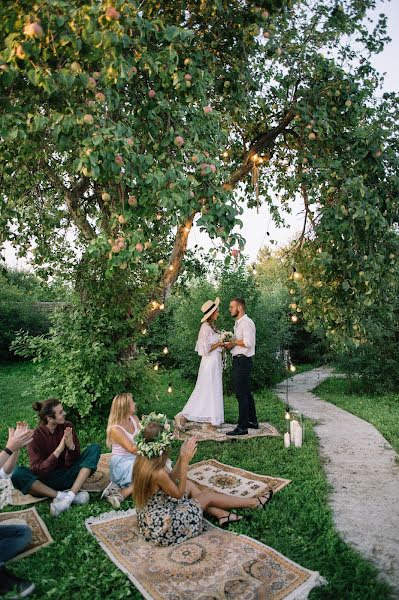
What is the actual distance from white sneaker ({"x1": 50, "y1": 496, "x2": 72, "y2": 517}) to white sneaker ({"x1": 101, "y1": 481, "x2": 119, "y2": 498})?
0.37 meters

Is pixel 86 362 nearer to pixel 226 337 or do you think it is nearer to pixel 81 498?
pixel 226 337

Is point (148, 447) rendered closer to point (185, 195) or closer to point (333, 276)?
point (185, 195)

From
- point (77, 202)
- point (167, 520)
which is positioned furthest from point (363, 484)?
point (77, 202)

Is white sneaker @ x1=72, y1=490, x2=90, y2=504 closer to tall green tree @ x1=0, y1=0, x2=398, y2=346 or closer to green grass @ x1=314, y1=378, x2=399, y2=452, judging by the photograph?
tall green tree @ x1=0, y1=0, x2=398, y2=346

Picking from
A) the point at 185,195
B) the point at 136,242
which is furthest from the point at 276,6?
the point at 136,242

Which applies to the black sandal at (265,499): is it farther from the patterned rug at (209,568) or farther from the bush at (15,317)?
the bush at (15,317)

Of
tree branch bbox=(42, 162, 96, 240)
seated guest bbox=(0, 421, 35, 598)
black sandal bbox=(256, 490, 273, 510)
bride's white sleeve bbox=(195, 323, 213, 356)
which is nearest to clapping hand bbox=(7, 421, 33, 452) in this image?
seated guest bbox=(0, 421, 35, 598)

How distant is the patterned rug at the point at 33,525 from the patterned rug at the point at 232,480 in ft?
4.84

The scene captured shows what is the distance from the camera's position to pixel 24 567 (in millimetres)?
3139

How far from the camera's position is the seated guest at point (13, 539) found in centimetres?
278

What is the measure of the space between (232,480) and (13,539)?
230cm

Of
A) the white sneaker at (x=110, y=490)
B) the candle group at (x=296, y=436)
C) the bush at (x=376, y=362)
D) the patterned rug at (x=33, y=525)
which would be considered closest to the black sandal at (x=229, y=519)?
the white sneaker at (x=110, y=490)

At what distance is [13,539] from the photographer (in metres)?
3.22

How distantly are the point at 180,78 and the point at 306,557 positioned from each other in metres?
4.08
